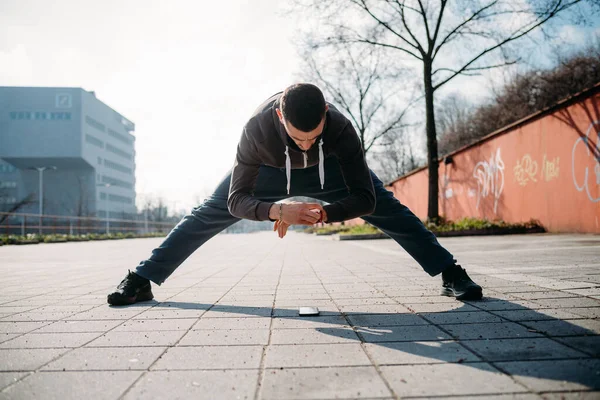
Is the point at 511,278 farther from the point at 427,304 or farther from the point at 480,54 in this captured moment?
the point at 480,54

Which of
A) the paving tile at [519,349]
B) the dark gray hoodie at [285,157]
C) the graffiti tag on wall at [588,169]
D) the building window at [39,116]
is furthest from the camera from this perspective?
the building window at [39,116]

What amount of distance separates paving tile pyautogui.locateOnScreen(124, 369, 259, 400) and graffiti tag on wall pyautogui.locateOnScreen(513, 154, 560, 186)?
1173 cm

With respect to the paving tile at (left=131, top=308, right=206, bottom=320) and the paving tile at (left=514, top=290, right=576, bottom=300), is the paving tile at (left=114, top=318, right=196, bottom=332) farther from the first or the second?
the paving tile at (left=514, top=290, right=576, bottom=300)

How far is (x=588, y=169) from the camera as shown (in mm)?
9742

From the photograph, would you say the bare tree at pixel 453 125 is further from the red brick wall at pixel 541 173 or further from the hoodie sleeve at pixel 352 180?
the hoodie sleeve at pixel 352 180

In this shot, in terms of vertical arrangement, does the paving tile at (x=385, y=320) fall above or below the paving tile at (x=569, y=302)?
Answer: below

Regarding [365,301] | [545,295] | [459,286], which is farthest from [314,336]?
[545,295]

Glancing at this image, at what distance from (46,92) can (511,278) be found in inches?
3436

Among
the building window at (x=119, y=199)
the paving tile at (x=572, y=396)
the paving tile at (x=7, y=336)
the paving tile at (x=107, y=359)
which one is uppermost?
the building window at (x=119, y=199)

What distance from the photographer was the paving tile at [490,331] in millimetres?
2102

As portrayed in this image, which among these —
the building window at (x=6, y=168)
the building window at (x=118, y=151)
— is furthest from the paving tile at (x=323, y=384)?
the building window at (x=118, y=151)

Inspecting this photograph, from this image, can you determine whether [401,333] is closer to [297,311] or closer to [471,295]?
[297,311]

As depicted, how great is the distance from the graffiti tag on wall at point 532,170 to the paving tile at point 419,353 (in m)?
10.9

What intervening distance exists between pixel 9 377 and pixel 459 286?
9.18 feet
